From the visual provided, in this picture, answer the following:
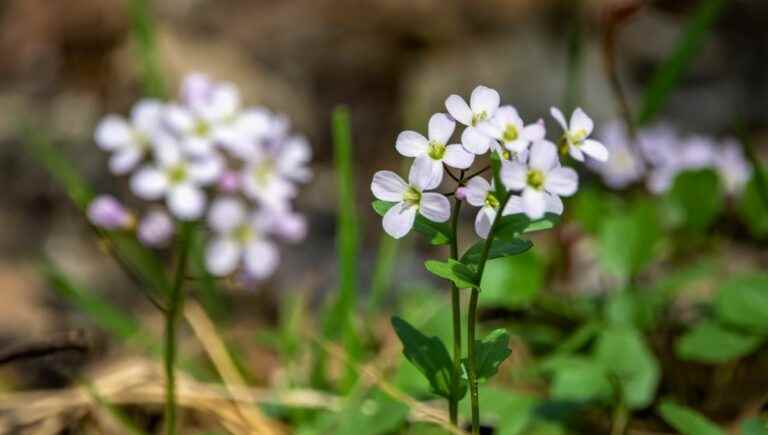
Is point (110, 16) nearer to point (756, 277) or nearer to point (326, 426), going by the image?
point (326, 426)

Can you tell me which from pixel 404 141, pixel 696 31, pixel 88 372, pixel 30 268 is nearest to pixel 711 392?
pixel 696 31

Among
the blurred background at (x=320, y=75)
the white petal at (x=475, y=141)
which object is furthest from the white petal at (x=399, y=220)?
the blurred background at (x=320, y=75)

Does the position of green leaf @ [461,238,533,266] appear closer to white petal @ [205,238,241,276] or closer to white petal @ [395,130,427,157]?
white petal @ [395,130,427,157]

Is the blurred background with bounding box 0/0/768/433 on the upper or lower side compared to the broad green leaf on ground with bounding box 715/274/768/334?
upper

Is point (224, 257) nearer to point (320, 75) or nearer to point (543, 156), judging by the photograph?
point (543, 156)

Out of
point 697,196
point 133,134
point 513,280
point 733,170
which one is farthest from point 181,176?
point 733,170

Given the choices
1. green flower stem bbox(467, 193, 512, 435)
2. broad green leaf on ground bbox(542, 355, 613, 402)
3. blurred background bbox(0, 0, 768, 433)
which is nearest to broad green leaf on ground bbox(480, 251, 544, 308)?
broad green leaf on ground bbox(542, 355, 613, 402)
